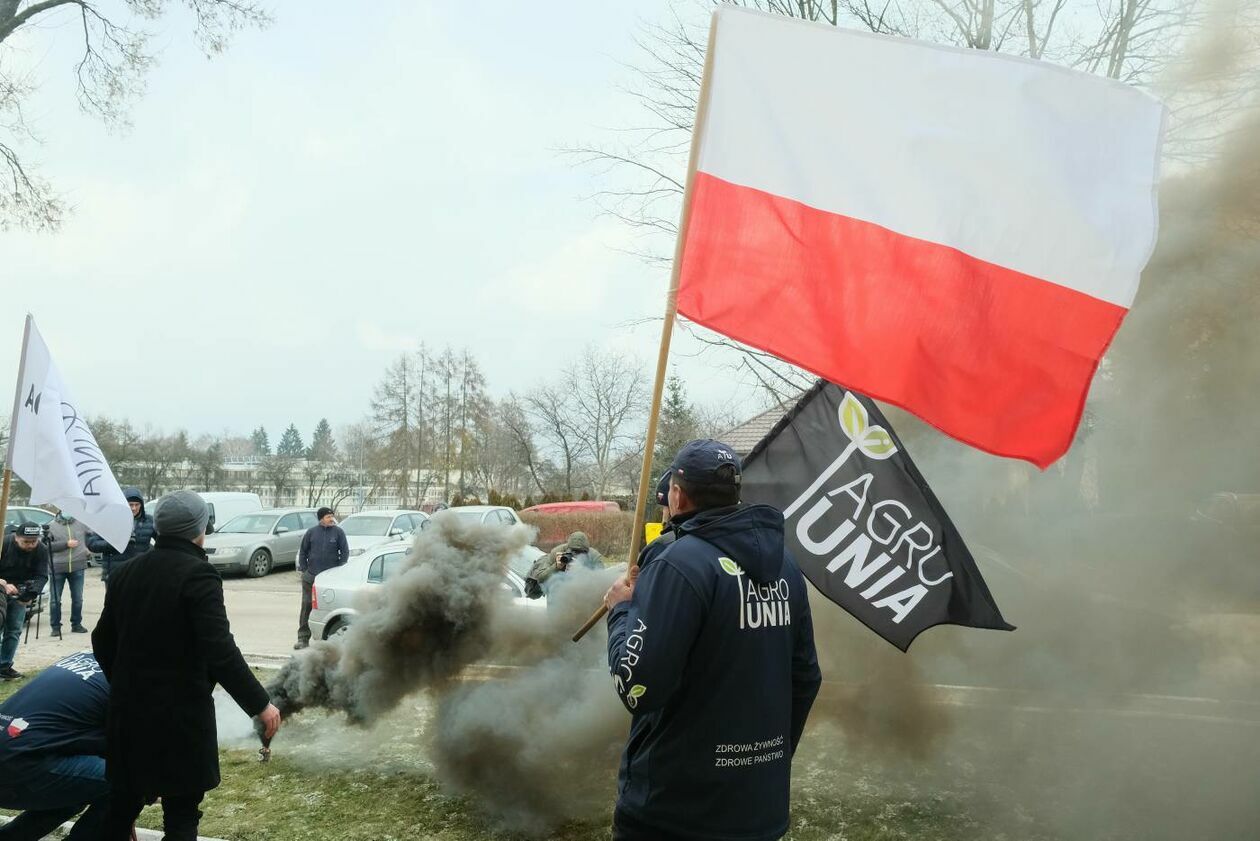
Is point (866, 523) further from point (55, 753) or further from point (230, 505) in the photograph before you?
point (230, 505)

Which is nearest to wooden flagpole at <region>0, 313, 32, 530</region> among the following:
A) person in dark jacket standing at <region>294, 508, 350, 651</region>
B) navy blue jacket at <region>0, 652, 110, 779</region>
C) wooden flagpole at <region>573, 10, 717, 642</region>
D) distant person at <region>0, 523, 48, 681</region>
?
Answer: navy blue jacket at <region>0, 652, 110, 779</region>

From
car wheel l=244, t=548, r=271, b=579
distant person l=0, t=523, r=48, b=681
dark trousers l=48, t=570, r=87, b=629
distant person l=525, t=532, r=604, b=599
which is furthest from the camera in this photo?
car wheel l=244, t=548, r=271, b=579

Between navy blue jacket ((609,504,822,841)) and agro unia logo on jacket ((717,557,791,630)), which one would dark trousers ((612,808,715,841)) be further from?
agro unia logo on jacket ((717,557,791,630))

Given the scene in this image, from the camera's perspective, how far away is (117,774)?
11.2 feet

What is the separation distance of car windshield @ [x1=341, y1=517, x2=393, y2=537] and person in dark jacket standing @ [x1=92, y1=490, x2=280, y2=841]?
13.8 m

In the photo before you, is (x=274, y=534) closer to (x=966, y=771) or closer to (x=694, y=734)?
(x=966, y=771)

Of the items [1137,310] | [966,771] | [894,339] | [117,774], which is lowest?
[966,771]

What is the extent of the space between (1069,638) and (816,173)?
14.8ft

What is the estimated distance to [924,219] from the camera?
3.50m

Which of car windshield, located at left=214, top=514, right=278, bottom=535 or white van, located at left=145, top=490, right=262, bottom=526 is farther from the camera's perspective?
white van, located at left=145, top=490, right=262, bottom=526

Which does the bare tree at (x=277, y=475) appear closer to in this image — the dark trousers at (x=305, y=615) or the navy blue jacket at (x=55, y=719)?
the dark trousers at (x=305, y=615)

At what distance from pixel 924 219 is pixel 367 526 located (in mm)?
15596

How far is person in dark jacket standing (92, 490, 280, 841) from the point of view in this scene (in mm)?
3391

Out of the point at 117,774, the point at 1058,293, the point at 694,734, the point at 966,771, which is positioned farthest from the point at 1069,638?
the point at 117,774
